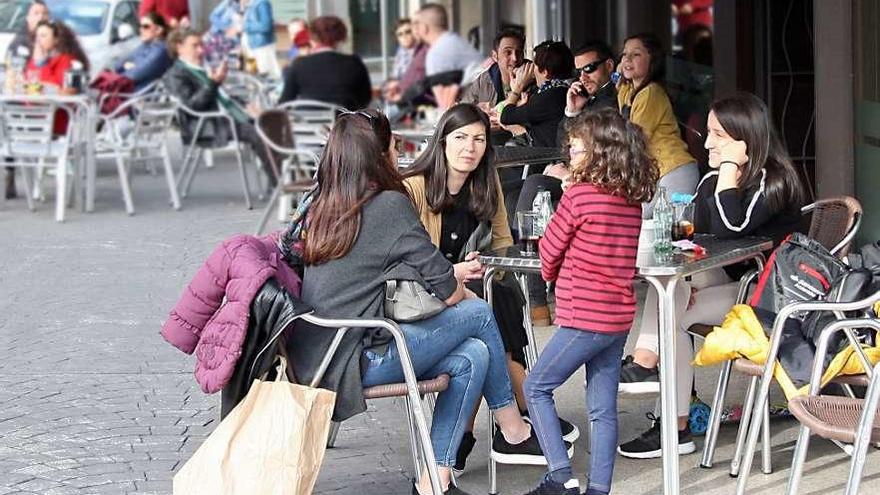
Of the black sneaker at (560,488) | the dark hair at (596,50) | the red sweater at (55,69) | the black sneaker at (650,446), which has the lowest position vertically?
the black sneaker at (650,446)

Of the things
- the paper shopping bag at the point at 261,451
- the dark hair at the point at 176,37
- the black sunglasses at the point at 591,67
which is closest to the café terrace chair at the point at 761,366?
the paper shopping bag at the point at 261,451

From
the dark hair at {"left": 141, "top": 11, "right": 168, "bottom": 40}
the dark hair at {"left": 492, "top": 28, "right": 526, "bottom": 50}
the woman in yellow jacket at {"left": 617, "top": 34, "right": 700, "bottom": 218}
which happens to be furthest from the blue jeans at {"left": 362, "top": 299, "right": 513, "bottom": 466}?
the dark hair at {"left": 141, "top": 11, "right": 168, "bottom": 40}

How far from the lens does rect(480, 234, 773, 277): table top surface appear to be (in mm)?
4680

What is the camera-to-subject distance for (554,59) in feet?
26.8

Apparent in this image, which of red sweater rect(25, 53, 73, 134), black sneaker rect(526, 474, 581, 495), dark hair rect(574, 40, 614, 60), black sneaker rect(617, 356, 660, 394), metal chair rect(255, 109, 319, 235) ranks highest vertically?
dark hair rect(574, 40, 614, 60)

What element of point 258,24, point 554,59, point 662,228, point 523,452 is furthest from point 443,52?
point 662,228

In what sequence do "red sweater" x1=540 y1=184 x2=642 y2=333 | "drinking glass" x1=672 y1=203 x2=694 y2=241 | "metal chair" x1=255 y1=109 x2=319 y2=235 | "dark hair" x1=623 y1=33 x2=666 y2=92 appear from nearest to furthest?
→ "red sweater" x1=540 y1=184 x2=642 y2=333 → "drinking glass" x1=672 y1=203 x2=694 y2=241 → "dark hair" x1=623 y1=33 x2=666 y2=92 → "metal chair" x1=255 y1=109 x2=319 y2=235

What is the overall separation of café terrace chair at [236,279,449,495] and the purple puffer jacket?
0.20 ft

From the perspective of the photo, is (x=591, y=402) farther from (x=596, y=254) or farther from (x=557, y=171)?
(x=557, y=171)

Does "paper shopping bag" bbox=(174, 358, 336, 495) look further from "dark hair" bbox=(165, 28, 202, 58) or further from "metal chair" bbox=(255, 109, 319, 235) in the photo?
"dark hair" bbox=(165, 28, 202, 58)

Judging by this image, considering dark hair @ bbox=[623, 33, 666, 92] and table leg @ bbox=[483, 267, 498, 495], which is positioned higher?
dark hair @ bbox=[623, 33, 666, 92]

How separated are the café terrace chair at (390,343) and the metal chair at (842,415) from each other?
1.04 metres

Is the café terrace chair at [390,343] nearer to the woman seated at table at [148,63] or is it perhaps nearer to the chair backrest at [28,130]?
the chair backrest at [28,130]

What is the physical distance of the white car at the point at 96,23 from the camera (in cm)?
1773
